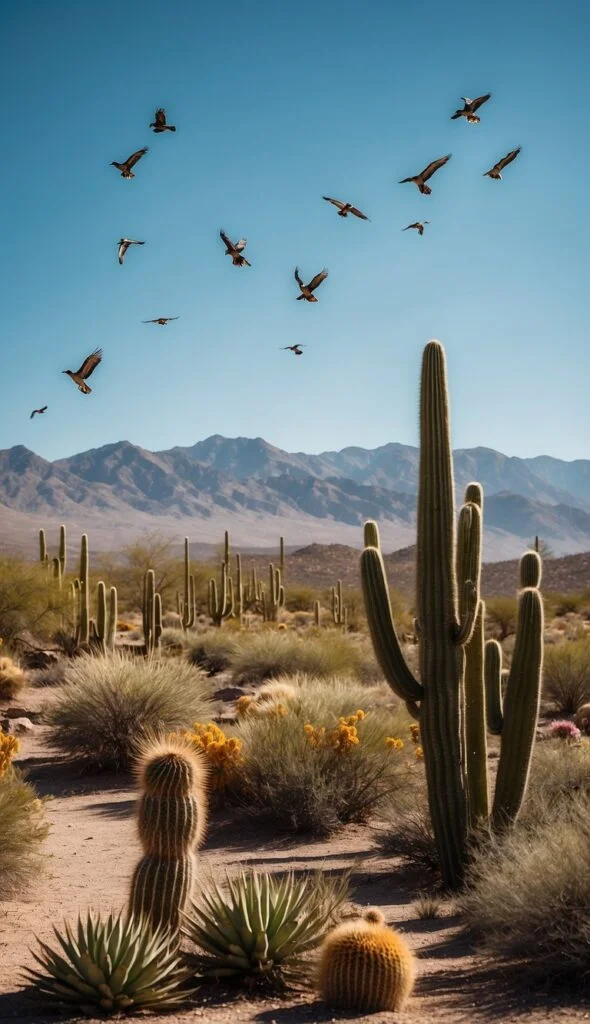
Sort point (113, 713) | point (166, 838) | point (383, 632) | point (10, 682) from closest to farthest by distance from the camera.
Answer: point (166, 838)
point (383, 632)
point (113, 713)
point (10, 682)

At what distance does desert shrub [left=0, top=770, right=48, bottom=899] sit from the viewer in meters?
7.54

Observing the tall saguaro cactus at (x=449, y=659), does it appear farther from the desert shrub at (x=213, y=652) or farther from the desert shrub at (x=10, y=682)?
Answer: the desert shrub at (x=213, y=652)

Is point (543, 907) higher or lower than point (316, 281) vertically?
lower

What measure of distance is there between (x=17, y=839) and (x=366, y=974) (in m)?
3.85

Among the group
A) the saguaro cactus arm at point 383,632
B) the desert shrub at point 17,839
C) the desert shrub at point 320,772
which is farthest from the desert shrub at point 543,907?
the desert shrub at point 17,839

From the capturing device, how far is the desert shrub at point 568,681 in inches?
719

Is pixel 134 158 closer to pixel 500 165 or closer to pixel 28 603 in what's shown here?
pixel 500 165

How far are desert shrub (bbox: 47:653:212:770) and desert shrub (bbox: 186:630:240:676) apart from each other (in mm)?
10783

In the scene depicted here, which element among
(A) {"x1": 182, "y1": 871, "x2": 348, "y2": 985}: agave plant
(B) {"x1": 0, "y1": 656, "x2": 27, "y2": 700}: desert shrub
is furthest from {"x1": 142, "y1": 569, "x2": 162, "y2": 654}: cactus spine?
(A) {"x1": 182, "y1": 871, "x2": 348, "y2": 985}: agave plant

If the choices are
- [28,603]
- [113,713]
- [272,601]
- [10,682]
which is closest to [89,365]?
[113,713]

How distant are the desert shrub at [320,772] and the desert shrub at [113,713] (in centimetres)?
269

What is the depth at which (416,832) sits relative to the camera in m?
8.22

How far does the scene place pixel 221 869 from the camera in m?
8.39

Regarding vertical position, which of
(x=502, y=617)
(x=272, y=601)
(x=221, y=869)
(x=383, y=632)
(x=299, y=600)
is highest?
(x=383, y=632)
